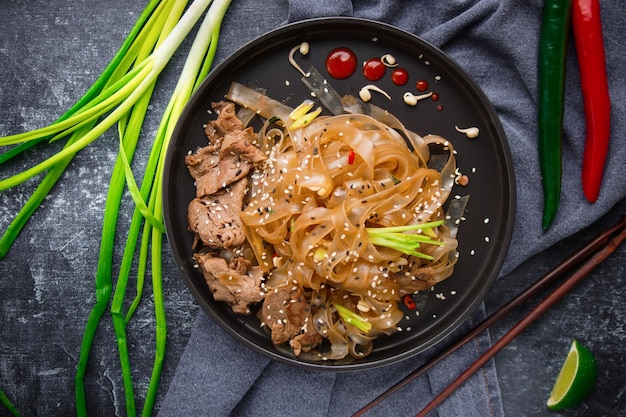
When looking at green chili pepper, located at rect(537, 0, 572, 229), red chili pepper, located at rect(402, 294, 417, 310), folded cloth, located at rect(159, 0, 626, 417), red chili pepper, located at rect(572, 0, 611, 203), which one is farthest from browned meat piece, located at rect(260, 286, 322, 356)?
red chili pepper, located at rect(572, 0, 611, 203)

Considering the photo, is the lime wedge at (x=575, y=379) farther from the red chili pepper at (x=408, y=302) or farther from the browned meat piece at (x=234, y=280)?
the browned meat piece at (x=234, y=280)

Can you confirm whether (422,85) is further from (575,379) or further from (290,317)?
(575,379)

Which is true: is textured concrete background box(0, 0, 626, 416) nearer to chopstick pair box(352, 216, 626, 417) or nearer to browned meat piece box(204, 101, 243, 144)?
chopstick pair box(352, 216, 626, 417)

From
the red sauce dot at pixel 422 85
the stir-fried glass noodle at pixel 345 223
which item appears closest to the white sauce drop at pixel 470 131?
the stir-fried glass noodle at pixel 345 223

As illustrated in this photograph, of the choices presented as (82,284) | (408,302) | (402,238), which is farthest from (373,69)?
(82,284)

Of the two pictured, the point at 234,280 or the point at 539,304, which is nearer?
the point at 234,280

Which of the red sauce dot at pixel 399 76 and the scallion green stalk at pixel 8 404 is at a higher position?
the red sauce dot at pixel 399 76
